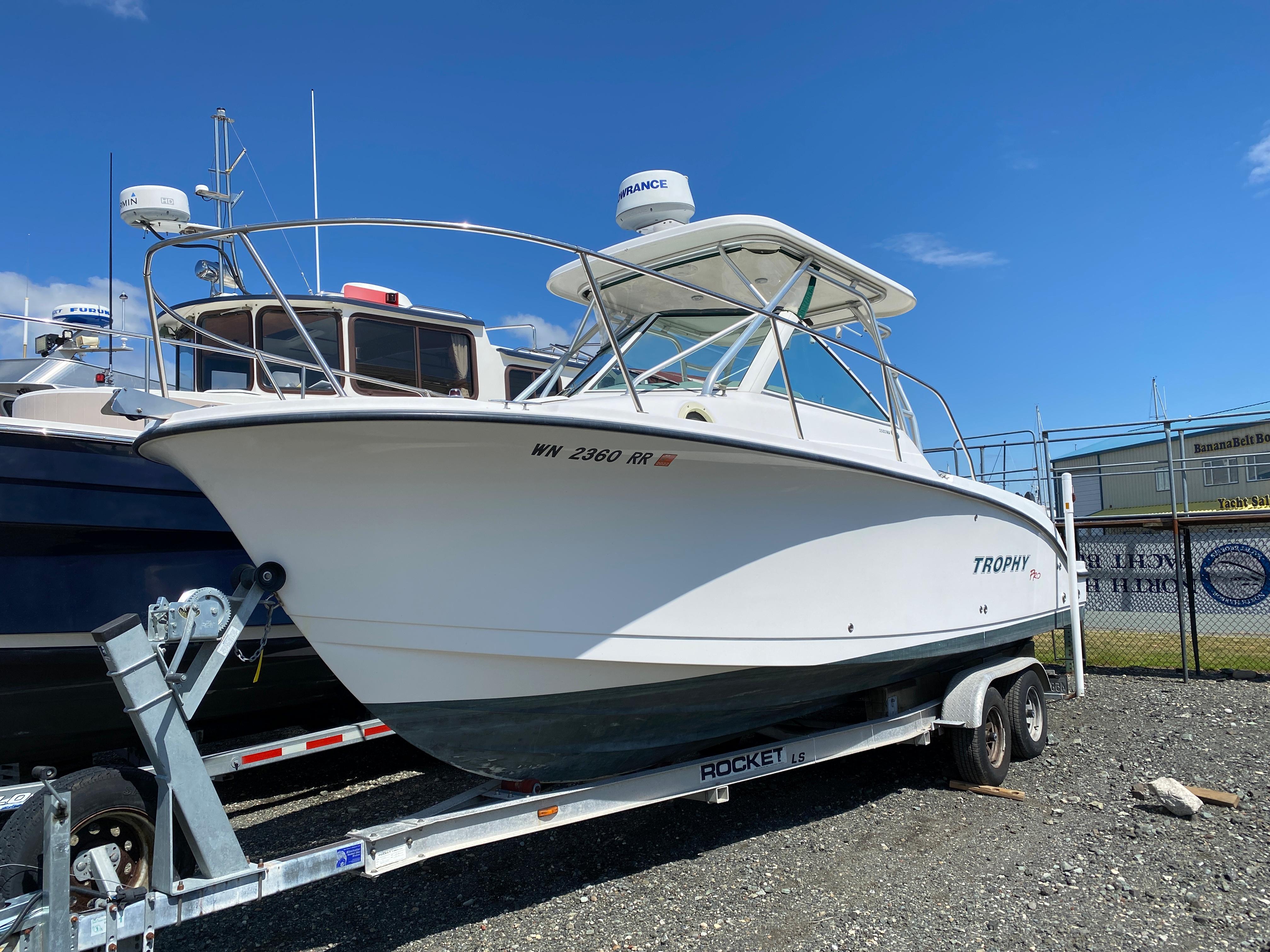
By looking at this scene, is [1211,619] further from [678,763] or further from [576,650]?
[576,650]

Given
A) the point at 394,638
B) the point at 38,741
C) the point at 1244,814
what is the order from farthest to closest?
1. the point at 1244,814
2. the point at 38,741
3. the point at 394,638

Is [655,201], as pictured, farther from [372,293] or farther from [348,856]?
[348,856]

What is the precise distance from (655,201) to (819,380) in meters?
1.53

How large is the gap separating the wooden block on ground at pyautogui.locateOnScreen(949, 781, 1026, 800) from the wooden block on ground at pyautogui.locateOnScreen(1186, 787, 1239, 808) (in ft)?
0.11

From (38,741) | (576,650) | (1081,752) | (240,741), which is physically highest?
(576,650)

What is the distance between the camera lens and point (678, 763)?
3.59 m

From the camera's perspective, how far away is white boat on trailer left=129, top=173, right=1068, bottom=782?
274 centimetres

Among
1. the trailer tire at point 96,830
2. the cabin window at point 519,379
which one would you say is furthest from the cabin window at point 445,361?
the trailer tire at point 96,830

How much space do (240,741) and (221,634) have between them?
3.26 meters

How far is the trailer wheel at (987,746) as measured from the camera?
15.1ft

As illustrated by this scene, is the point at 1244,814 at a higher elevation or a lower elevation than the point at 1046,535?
lower

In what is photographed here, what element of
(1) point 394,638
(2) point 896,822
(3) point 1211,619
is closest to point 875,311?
(2) point 896,822

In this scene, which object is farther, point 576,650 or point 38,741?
point 38,741

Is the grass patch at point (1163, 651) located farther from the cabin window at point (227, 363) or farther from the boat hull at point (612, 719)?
the cabin window at point (227, 363)
